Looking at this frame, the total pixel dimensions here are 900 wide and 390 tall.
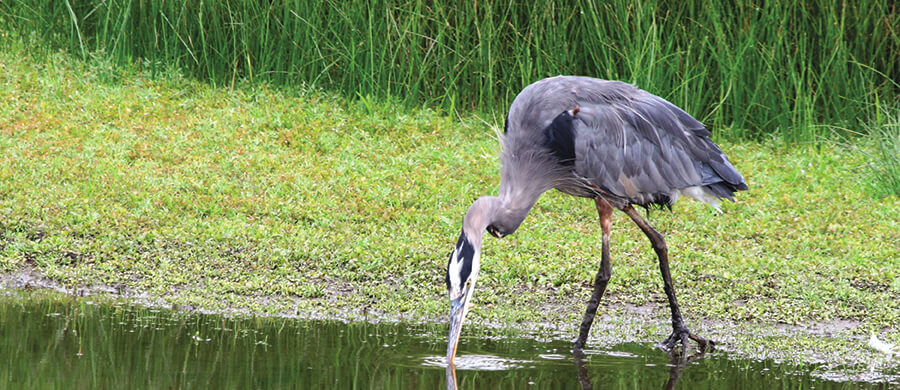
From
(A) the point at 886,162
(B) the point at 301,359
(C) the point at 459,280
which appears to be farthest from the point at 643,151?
(A) the point at 886,162

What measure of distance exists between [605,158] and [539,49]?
15.9 feet

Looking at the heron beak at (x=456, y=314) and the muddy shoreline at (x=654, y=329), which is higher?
the heron beak at (x=456, y=314)

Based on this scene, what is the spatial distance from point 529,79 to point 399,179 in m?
2.45

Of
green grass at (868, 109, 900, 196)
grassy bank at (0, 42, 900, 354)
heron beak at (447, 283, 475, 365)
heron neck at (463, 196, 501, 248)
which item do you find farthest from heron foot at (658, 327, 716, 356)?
green grass at (868, 109, 900, 196)

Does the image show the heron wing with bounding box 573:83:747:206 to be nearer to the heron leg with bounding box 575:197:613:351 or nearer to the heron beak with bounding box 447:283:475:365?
the heron leg with bounding box 575:197:613:351

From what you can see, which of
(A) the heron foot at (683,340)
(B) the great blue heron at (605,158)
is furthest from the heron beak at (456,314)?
(A) the heron foot at (683,340)

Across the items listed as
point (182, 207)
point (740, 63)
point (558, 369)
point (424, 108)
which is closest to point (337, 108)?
point (424, 108)

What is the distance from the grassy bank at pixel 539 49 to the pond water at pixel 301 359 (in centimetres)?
517

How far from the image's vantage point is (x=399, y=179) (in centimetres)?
862

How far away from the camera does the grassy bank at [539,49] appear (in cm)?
1046

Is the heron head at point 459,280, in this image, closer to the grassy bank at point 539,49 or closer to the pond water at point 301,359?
the pond water at point 301,359

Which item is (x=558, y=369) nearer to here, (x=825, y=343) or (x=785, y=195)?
(x=825, y=343)

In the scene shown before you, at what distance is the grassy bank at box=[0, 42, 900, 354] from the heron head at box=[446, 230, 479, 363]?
1.22 meters

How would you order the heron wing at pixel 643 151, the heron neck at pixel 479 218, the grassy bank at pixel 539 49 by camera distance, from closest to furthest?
the heron neck at pixel 479 218 < the heron wing at pixel 643 151 < the grassy bank at pixel 539 49
